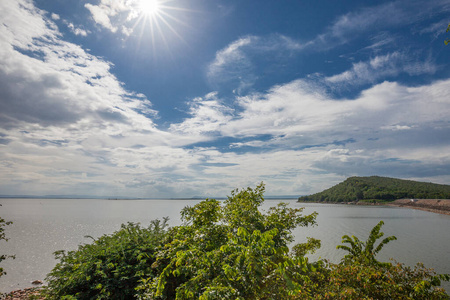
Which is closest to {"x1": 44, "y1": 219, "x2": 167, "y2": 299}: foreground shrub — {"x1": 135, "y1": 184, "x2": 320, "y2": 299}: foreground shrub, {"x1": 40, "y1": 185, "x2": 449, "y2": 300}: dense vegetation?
{"x1": 40, "y1": 185, "x2": 449, "y2": 300}: dense vegetation

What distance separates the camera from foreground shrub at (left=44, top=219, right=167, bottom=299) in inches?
365

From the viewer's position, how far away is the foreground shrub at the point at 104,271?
9.27 m

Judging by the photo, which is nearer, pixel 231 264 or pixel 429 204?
pixel 231 264

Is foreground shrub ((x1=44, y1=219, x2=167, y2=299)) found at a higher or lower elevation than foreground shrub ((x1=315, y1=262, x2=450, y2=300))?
lower

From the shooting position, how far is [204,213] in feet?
25.8

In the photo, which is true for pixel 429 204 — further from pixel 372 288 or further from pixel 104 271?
pixel 104 271

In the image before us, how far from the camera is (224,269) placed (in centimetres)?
449

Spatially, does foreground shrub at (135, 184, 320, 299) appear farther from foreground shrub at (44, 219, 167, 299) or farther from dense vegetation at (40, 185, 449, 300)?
foreground shrub at (44, 219, 167, 299)

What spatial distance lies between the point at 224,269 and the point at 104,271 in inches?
307

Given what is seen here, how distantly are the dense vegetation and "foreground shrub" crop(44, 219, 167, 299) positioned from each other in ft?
0.12

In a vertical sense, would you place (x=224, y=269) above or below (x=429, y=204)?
above

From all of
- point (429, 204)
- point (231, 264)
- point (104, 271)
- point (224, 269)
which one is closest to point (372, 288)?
point (231, 264)

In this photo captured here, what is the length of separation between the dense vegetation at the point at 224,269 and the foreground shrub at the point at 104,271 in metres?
0.04

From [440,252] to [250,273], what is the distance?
43368 mm
